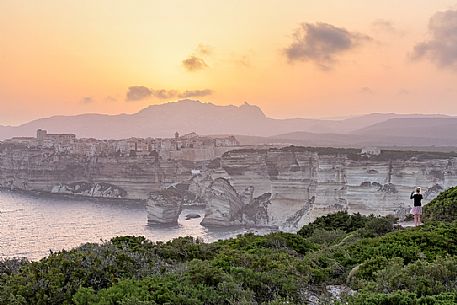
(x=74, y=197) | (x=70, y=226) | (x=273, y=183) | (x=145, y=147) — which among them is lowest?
(x=74, y=197)

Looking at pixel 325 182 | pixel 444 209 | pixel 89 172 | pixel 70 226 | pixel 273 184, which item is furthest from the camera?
pixel 89 172

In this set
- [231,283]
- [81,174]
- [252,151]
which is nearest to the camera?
[231,283]

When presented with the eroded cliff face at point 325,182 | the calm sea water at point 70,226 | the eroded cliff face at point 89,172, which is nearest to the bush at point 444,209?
the calm sea water at point 70,226

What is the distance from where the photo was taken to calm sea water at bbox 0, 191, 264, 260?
39531 mm

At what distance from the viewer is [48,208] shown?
64.9m

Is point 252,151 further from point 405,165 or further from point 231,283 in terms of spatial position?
point 231,283

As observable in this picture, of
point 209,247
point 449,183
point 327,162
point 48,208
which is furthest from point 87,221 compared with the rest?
point 209,247

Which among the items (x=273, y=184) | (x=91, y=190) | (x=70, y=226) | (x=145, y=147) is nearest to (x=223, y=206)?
(x=273, y=184)

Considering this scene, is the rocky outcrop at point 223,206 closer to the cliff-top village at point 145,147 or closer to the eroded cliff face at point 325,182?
the eroded cliff face at point 325,182

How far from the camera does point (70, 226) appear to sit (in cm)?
4994

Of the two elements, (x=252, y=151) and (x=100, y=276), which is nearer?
(x=100, y=276)

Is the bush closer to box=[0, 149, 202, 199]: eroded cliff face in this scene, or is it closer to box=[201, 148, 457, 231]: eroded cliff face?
box=[201, 148, 457, 231]: eroded cliff face

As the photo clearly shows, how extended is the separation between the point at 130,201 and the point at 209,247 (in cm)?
7143

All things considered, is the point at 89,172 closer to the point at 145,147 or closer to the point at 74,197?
the point at 74,197
